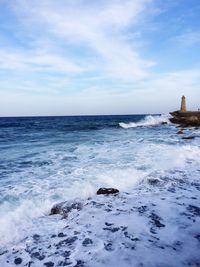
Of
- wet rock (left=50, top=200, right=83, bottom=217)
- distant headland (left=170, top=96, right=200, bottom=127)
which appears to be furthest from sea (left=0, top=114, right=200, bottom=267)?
distant headland (left=170, top=96, right=200, bottom=127)

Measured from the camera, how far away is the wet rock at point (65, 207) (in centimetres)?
560

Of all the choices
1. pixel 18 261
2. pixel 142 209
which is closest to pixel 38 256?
pixel 18 261

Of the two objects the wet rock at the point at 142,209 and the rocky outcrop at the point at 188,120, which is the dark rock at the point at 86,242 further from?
the rocky outcrop at the point at 188,120

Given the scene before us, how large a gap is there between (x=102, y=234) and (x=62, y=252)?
32.2 inches

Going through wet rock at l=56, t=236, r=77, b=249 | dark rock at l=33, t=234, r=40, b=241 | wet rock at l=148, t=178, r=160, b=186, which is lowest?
dark rock at l=33, t=234, r=40, b=241

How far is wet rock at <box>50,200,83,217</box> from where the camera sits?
18.4ft

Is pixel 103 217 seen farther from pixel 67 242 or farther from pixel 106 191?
pixel 106 191

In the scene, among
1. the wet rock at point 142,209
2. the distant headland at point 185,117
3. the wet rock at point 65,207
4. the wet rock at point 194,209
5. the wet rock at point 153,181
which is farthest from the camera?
the distant headland at point 185,117

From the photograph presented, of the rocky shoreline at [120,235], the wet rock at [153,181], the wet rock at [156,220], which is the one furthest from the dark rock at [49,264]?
the wet rock at [153,181]

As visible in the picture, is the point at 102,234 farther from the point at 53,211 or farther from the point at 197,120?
the point at 197,120

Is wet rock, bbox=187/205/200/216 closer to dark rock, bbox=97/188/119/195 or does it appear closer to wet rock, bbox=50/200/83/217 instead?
dark rock, bbox=97/188/119/195

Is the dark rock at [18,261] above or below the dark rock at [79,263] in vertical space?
below

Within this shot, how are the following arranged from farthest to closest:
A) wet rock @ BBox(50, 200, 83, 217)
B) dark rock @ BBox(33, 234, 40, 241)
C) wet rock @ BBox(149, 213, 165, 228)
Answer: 1. wet rock @ BBox(50, 200, 83, 217)
2. wet rock @ BBox(149, 213, 165, 228)
3. dark rock @ BBox(33, 234, 40, 241)

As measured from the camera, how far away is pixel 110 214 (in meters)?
5.30
